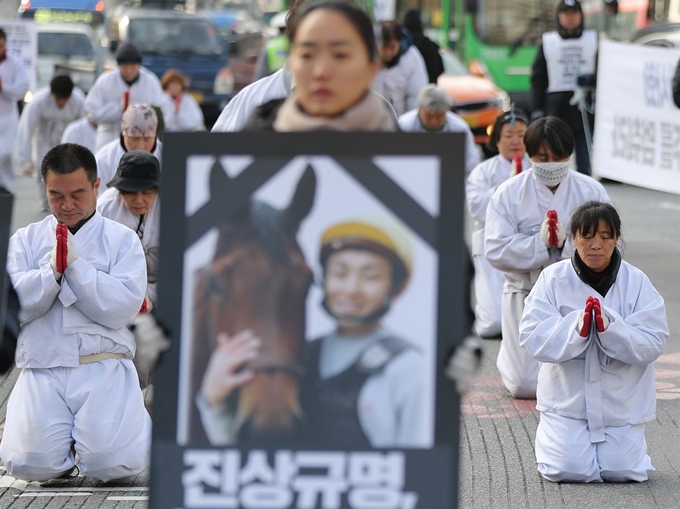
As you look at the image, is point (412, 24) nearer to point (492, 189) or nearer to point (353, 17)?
point (492, 189)

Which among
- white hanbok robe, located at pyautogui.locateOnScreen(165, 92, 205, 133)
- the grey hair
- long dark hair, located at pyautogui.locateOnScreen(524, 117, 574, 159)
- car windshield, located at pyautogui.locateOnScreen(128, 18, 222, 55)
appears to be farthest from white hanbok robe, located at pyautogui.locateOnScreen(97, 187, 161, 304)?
car windshield, located at pyautogui.locateOnScreen(128, 18, 222, 55)

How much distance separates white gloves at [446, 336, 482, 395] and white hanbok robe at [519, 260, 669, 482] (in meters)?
2.63

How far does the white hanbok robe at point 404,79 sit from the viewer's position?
12094 millimetres

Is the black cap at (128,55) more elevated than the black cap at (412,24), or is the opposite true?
the black cap at (412,24)

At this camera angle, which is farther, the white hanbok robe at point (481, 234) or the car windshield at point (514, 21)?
the car windshield at point (514, 21)

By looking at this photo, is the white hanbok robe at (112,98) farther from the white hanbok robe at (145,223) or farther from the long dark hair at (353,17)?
the long dark hair at (353,17)

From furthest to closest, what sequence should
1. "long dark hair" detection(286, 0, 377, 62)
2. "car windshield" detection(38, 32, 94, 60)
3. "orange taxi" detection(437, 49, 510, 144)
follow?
"car windshield" detection(38, 32, 94, 60)
"orange taxi" detection(437, 49, 510, 144)
"long dark hair" detection(286, 0, 377, 62)

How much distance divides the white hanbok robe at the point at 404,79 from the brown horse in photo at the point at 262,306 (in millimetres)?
9002

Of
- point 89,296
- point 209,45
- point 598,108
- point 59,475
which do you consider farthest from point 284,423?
point 209,45

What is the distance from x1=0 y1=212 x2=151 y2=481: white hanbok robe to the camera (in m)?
5.52

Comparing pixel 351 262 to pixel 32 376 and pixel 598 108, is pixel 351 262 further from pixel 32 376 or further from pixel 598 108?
pixel 598 108

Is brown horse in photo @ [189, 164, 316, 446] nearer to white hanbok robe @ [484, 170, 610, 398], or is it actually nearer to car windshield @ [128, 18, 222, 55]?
white hanbok robe @ [484, 170, 610, 398]

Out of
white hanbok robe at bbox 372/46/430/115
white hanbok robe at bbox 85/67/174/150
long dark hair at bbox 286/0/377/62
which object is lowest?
white hanbok robe at bbox 85/67/174/150

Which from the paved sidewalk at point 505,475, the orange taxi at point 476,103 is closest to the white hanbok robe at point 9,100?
Result: the paved sidewalk at point 505,475
